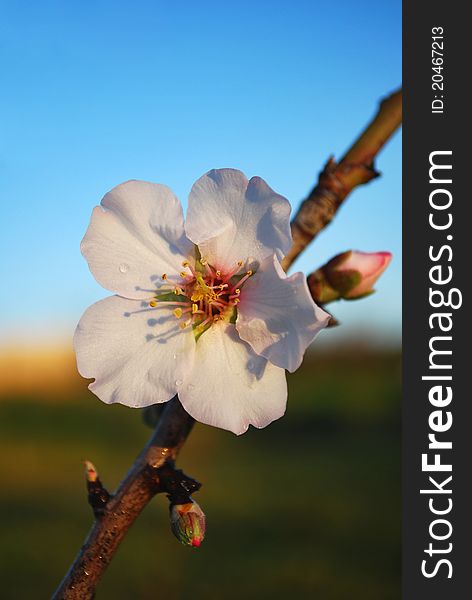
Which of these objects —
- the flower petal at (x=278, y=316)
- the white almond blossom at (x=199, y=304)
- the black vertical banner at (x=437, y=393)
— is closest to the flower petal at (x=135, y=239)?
the white almond blossom at (x=199, y=304)

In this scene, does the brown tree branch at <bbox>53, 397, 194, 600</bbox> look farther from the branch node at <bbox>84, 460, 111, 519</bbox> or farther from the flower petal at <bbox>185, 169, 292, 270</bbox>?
the flower petal at <bbox>185, 169, 292, 270</bbox>

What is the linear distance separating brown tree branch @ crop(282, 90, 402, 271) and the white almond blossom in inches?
6.9

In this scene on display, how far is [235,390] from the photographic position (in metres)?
0.77

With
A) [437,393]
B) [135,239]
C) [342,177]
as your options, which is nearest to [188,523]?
[135,239]

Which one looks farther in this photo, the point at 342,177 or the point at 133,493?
the point at 342,177

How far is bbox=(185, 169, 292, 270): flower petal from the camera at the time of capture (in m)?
0.78

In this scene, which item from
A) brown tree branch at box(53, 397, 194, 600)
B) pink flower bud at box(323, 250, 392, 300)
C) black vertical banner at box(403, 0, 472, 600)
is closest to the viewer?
brown tree branch at box(53, 397, 194, 600)

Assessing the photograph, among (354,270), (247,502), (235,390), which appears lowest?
(235,390)

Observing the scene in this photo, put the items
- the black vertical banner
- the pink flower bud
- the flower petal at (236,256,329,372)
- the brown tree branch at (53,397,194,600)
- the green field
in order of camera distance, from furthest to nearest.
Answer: the green field → the black vertical banner → the pink flower bud → the brown tree branch at (53,397,194,600) → the flower petal at (236,256,329,372)

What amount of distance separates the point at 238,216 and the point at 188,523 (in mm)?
379

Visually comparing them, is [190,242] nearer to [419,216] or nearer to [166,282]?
[166,282]

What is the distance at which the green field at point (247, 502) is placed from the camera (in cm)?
685

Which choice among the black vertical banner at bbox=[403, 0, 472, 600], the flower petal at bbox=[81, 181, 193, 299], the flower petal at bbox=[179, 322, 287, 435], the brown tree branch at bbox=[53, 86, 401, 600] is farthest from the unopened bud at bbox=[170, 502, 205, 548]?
the black vertical banner at bbox=[403, 0, 472, 600]

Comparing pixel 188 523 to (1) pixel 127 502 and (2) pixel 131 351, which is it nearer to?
(1) pixel 127 502
